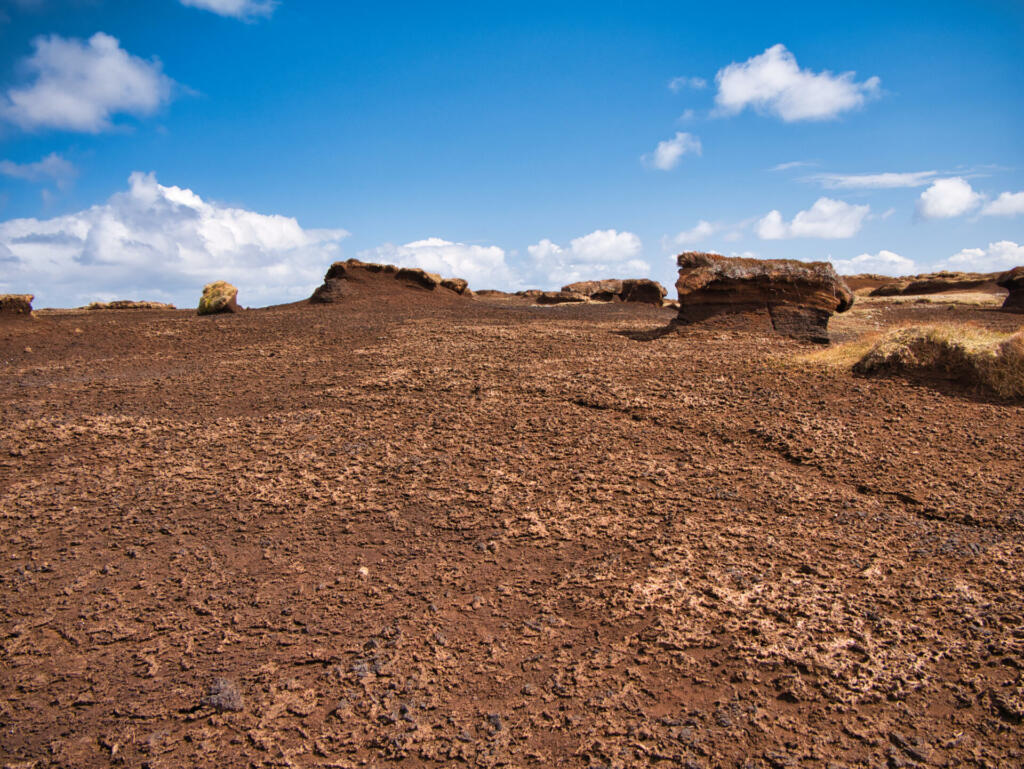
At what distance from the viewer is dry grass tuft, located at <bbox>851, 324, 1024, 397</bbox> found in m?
6.15

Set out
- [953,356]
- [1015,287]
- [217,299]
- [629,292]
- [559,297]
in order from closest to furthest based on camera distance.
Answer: [953,356]
[217,299]
[1015,287]
[629,292]
[559,297]

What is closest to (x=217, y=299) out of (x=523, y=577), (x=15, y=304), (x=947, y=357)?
(x=15, y=304)

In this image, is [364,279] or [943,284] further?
[943,284]

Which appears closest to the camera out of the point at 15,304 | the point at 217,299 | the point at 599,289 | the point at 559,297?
the point at 15,304

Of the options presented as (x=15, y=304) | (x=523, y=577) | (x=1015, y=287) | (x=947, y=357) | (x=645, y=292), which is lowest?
(x=523, y=577)

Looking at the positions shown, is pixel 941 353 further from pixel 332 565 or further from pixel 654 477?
pixel 332 565

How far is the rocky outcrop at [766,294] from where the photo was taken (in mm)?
9562

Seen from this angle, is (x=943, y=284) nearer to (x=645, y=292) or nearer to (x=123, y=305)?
(x=645, y=292)

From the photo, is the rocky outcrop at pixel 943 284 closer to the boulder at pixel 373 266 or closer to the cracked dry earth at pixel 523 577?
the boulder at pixel 373 266

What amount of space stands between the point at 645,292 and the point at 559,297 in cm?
352

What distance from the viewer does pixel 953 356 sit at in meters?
6.50

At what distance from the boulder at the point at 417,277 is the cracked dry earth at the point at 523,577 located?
42.1ft

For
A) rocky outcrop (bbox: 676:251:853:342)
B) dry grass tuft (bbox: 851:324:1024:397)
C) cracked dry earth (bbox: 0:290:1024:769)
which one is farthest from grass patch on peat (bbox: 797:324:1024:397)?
rocky outcrop (bbox: 676:251:853:342)

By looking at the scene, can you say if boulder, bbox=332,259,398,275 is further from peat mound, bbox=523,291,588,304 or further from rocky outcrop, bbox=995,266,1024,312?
rocky outcrop, bbox=995,266,1024,312
